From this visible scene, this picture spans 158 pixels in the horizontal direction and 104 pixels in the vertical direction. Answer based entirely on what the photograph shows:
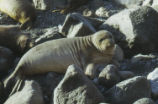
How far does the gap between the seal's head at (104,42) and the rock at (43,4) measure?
9.38 ft

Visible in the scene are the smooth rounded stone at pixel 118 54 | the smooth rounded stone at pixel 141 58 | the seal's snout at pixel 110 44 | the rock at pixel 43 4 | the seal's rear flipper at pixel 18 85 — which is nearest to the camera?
the seal's rear flipper at pixel 18 85

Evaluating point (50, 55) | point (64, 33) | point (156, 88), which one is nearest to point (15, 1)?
point (64, 33)

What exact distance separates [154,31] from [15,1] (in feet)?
10.7

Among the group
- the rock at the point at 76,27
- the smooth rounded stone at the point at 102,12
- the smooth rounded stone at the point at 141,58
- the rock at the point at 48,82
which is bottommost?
the smooth rounded stone at the point at 102,12

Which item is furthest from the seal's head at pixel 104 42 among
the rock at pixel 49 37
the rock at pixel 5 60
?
the rock at pixel 5 60

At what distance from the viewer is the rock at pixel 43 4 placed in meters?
9.62

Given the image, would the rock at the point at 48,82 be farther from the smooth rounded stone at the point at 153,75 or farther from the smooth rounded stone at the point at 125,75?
the smooth rounded stone at the point at 153,75

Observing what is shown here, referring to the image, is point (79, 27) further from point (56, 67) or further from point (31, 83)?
point (31, 83)

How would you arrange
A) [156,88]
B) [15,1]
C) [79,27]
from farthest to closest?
[15,1] < [79,27] < [156,88]

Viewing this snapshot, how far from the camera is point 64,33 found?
25.6 feet

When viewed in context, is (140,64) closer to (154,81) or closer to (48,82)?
(154,81)

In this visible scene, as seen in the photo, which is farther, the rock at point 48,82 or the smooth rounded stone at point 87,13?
the smooth rounded stone at point 87,13

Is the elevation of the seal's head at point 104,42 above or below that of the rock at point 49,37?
above

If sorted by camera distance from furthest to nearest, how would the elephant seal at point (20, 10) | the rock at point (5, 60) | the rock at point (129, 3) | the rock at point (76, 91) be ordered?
the rock at point (129, 3), the elephant seal at point (20, 10), the rock at point (5, 60), the rock at point (76, 91)
